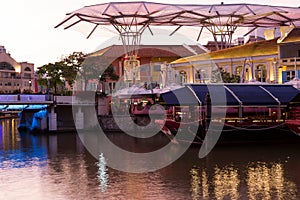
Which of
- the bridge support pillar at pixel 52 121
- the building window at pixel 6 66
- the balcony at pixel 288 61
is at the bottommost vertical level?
the bridge support pillar at pixel 52 121

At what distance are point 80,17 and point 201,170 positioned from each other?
124ft

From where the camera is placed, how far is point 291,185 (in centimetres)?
2580

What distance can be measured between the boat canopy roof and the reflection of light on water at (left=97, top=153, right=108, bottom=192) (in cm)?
Result: 1074

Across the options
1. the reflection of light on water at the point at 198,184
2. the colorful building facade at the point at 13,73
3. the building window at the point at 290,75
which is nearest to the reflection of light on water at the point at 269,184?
the reflection of light on water at the point at 198,184

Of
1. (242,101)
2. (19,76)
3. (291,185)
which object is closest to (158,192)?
(291,185)

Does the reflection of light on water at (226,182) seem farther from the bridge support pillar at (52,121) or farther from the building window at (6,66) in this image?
the building window at (6,66)

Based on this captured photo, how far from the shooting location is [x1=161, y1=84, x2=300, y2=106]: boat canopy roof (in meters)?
44.9

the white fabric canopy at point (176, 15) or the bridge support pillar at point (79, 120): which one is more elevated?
the white fabric canopy at point (176, 15)

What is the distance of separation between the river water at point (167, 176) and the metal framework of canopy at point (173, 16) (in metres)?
23.2

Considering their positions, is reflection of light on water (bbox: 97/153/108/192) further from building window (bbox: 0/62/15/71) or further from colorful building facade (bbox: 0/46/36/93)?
building window (bbox: 0/62/15/71)

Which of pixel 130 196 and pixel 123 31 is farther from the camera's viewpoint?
pixel 123 31

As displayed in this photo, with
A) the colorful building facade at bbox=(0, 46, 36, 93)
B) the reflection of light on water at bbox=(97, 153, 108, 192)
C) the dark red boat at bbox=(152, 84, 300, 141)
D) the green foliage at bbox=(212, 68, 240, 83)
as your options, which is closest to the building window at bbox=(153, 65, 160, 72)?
the green foliage at bbox=(212, 68, 240, 83)

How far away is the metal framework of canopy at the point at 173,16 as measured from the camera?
199ft

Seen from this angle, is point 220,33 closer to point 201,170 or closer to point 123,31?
point 123,31
